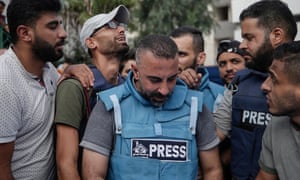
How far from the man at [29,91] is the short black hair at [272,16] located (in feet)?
3.51

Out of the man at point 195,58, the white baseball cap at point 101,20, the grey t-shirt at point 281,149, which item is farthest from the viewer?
the man at point 195,58

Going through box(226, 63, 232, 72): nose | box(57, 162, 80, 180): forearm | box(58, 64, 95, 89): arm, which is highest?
box(58, 64, 95, 89): arm

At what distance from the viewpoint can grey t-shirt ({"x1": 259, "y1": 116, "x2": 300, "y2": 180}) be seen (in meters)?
2.12

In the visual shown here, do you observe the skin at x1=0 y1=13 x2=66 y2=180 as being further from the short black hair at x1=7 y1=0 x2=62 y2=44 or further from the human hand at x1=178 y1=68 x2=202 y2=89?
the human hand at x1=178 y1=68 x2=202 y2=89

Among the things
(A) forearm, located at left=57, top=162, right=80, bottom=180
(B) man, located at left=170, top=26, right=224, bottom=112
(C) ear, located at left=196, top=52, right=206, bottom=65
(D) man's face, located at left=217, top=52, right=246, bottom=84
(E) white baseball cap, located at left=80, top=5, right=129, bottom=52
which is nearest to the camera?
(A) forearm, located at left=57, top=162, right=80, bottom=180

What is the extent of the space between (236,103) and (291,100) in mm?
492

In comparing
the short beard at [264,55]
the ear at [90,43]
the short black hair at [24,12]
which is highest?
the short black hair at [24,12]

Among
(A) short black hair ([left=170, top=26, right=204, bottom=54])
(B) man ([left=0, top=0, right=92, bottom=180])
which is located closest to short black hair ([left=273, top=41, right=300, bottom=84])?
(B) man ([left=0, top=0, right=92, bottom=180])

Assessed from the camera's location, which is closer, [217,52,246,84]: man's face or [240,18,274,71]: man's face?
[240,18,274,71]: man's face

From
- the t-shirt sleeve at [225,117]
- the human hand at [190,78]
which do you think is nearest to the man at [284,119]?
the t-shirt sleeve at [225,117]

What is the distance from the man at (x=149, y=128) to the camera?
7.14ft

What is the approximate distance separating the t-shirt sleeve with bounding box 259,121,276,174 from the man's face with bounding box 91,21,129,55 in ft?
3.62

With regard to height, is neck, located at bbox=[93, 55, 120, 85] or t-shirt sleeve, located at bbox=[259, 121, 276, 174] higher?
neck, located at bbox=[93, 55, 120, 85]

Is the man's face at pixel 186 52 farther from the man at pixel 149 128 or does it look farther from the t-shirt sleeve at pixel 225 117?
the man at pixel 149 128
